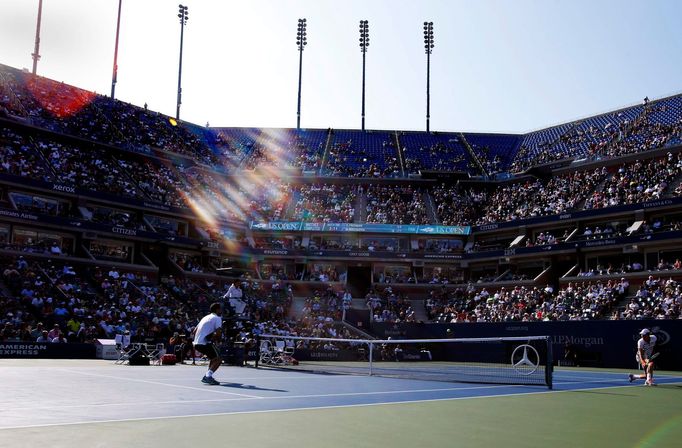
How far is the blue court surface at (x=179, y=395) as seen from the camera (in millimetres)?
8930

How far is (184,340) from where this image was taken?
2767 centimetres

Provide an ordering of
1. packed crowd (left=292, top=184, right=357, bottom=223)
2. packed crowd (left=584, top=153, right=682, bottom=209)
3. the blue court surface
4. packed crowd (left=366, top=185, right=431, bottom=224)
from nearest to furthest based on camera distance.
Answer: the blue court surface
packed crowd (left=584, top=153, right=682, bottom=209)
packed crowd (left=366, top=185, right=431, bottom=224)
packed crowd (left=292, top=184, right=357, bottom=223)

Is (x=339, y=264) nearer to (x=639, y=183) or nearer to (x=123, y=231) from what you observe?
(x=123, y=231)

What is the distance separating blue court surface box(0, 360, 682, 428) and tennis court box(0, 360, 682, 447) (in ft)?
0.06

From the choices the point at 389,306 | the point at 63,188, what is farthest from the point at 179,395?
the point at 389,306

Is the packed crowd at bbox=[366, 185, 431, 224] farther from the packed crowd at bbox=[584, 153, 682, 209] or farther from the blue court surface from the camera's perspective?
the blue court surface

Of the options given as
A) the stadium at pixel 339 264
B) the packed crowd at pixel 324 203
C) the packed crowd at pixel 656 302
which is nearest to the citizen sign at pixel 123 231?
the stadium at pixel 339 264

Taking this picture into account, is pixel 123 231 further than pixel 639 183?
No

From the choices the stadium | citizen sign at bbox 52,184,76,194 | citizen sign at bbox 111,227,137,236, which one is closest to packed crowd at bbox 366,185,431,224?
the stadium

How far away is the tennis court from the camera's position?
735 centimetres

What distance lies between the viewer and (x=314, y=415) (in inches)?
380

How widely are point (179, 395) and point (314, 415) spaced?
3509 mm

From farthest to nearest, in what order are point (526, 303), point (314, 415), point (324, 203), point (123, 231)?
point (324, 203), point (123, 231), point (526, 303), point (314, 415)

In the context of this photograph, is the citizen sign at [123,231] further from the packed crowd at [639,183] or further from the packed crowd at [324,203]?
the packed crowd at [639,183]
